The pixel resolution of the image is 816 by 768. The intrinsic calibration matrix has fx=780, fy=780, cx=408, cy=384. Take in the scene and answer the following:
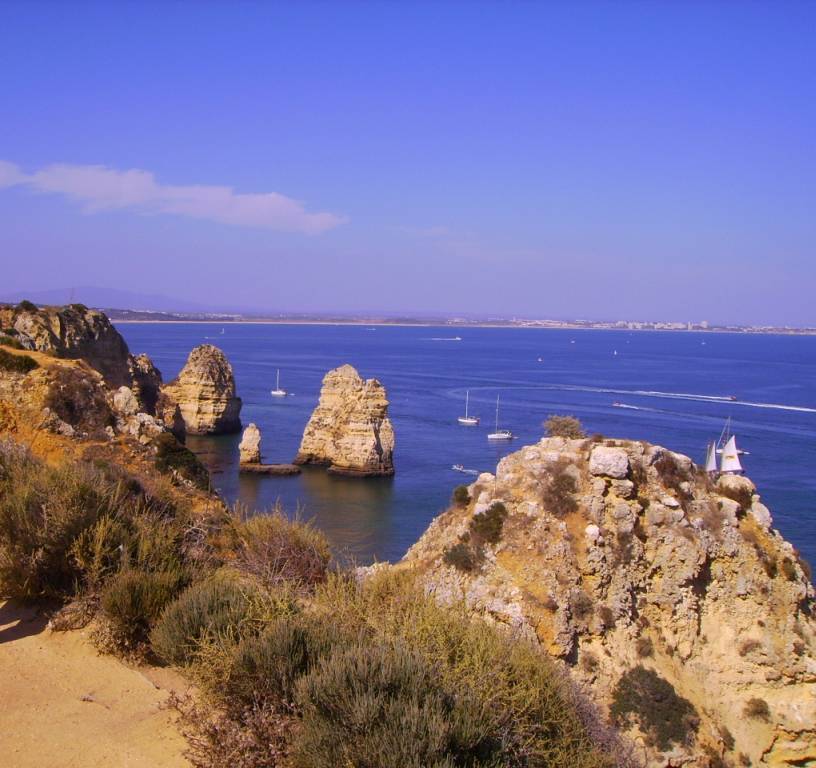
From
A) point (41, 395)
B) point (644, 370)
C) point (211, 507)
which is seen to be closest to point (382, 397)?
point (41, 395)

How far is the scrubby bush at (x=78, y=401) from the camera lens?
1838cm

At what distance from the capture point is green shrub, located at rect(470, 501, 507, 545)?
14.3m

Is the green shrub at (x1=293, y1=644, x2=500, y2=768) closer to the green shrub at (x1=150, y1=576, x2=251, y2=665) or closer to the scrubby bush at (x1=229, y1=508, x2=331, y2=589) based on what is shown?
the green shrub at (x1=150, y1=576, x2=251, y2=665)

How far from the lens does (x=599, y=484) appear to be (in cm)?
1464

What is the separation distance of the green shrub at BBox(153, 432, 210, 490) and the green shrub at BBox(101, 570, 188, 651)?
31.3 feet

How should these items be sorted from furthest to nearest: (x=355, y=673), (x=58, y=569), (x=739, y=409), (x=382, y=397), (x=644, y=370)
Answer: (x=644, y=370) → (x=739, y=409) → (x=382, y=397) → (x=58, y=569) → (x=355, y=673)

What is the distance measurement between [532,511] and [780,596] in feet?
15.5

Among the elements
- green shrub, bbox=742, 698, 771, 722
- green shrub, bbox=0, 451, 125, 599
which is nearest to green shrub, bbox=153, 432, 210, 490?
green shrub, bbox=0, 451, 125, 599

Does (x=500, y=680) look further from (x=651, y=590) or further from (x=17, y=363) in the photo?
(x=17, y=363)

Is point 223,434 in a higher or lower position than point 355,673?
lower

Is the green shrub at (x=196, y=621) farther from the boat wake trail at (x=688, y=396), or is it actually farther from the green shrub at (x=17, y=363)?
the boat wake trail at (x=688, y=396)

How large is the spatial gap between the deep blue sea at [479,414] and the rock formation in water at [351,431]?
1.48 metres

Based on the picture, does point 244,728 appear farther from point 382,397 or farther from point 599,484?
point 382,397

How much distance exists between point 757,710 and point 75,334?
42.8 meters
